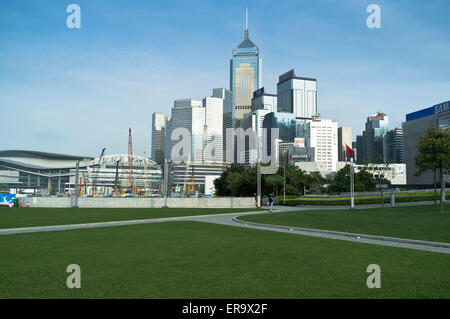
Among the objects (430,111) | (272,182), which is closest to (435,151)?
(272,182)

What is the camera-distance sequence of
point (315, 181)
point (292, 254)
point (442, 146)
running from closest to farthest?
point (292, 254) < point (442, 146) < point (315, 181)

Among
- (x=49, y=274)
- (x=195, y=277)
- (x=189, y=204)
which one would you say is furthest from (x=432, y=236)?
(x=189, y=204)

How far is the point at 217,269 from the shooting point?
8320 millimetres

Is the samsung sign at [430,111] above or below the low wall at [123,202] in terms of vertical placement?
above

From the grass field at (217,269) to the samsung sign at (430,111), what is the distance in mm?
144441

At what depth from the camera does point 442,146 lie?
94.4 feet

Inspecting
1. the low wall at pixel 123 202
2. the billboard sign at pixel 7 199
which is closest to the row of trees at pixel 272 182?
the low wall at pixel 123 202

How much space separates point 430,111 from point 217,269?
15781 cm

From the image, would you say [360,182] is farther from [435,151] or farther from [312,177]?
[435,151]

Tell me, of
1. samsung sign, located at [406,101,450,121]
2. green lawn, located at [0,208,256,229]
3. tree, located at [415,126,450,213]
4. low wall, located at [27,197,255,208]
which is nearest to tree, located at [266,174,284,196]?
low wall, located at [27,197,255,208]

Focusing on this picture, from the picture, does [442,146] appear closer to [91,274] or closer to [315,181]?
[91,274]

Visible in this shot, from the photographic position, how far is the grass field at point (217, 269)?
640 centimetres

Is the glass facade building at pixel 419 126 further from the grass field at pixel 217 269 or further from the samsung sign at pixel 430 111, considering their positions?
the grass field at pixel 217 269
